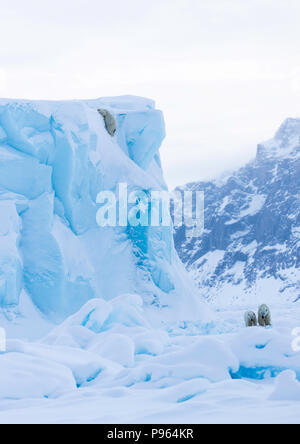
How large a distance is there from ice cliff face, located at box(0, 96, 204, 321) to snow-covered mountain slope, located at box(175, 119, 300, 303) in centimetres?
10846

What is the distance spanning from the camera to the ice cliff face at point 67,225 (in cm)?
1477

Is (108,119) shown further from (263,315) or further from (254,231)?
(254,231)

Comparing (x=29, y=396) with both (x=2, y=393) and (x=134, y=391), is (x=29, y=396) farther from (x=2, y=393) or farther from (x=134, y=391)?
(x=134, y=391)

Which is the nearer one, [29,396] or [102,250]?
[29,396]

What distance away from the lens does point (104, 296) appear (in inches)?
627

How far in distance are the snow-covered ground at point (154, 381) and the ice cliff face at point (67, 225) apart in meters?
5.48

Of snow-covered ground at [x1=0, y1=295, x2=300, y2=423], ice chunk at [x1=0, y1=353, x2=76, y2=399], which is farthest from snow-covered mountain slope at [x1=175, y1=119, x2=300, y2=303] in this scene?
ice chunk at [x1=0, y1=353, x2=76, y2=399]

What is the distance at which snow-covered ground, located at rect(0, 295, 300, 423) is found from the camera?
470 centimetres

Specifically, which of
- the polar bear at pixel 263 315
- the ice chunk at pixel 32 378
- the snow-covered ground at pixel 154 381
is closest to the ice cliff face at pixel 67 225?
the polar bear at pixel 263 315

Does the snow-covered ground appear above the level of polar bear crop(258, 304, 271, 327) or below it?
above

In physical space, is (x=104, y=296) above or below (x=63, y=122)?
below

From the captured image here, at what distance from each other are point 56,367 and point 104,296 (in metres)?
9.03

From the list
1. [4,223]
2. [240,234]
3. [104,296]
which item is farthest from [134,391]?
[240,234]

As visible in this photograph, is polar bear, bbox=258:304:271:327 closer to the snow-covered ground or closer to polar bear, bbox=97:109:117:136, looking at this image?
the snow-covered ground
